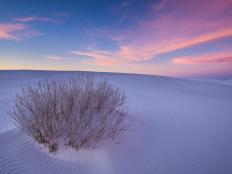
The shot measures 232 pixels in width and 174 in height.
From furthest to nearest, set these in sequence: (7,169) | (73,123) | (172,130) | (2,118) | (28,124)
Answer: (2,118) < (172,130) < (28,124) < (73,123) < (7,169)

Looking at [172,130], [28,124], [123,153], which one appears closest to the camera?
[28,124]

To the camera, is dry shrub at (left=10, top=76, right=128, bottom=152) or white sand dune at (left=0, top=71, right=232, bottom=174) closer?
white sand dune at (left=0, top=71, right=232, bottom=174)

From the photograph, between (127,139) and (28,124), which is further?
(127,139)

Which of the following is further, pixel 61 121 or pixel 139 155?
pixel 139 155

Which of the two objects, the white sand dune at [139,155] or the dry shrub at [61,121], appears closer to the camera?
the white sand dune at [139,155]

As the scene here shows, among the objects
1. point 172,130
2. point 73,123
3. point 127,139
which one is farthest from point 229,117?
point 73,123

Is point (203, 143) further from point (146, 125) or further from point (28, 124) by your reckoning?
point (28, 124)

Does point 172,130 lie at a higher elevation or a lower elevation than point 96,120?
lower

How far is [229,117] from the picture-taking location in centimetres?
768

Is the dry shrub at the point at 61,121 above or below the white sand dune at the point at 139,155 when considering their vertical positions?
above

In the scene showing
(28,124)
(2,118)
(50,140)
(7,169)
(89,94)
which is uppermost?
(89,94)

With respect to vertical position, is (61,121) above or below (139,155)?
above

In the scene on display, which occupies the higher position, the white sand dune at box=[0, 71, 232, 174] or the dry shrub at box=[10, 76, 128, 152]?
the dry shrub at box=[10, 76, 128, 152]

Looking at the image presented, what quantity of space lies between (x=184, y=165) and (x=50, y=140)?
2.95 m
